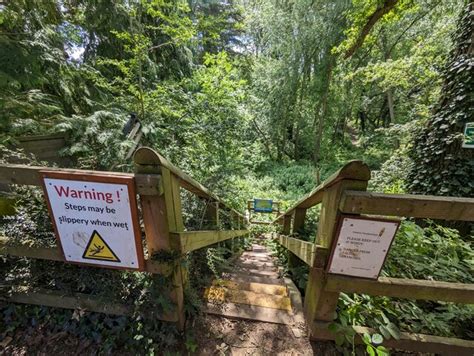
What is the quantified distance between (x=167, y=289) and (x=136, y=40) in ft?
13.6

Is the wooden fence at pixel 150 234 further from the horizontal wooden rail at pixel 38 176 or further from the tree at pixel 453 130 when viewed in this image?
the tree at pixel 453 130

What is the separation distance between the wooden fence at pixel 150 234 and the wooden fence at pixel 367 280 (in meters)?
0.88

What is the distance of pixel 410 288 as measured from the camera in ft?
4.29

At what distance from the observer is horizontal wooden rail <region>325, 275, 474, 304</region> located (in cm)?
130

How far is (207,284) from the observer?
6.51 feet

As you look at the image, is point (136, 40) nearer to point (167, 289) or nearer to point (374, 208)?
point (167, 289)

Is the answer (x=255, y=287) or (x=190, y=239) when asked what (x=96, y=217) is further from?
(x=255, y=287)

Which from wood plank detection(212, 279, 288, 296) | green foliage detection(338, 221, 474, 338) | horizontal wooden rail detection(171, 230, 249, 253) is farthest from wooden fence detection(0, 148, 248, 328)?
green foliage detection(338, 221, 474, 338)

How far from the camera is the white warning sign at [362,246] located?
1.20 meters

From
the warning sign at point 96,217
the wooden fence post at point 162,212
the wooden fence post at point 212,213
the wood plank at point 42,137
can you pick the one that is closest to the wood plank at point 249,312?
the wooden fence post at point 162,212

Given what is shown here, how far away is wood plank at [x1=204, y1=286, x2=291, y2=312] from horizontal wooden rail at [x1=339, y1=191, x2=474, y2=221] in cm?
113

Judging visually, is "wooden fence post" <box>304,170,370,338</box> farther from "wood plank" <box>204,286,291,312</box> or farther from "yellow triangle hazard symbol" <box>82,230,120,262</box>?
"yellow triangle hazard symbol" <box>82,230,120,262</box>

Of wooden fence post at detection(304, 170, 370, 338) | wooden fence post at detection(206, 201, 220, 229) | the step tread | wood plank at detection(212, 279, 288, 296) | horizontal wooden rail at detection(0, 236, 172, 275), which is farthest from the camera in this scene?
wooden fence post at detection(206, 201, 220, 229)

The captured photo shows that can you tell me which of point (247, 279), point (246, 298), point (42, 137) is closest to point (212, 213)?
point (247, 279)
